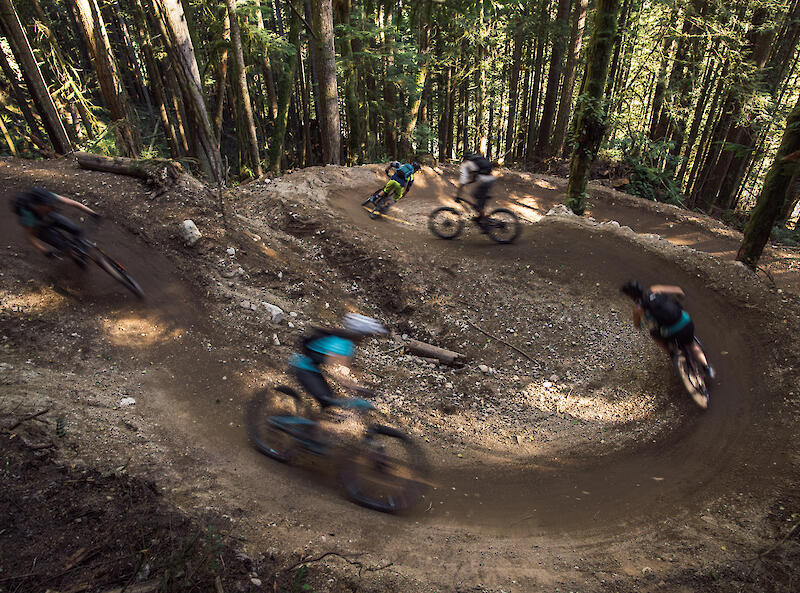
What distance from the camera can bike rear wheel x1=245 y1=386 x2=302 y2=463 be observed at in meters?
5.66

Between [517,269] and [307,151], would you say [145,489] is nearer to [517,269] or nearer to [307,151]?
[517,269]

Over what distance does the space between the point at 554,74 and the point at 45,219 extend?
21.2 metres

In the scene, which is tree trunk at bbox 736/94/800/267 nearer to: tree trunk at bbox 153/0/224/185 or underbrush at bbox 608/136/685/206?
underbrush at bbox 608/136/685/206

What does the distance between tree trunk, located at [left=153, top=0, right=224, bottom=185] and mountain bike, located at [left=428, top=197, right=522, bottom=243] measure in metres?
6.22

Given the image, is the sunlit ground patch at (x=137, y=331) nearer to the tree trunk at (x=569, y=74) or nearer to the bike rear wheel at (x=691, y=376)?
the bike rear wheel at (x=691, y=376)

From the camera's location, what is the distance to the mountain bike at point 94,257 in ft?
24.0

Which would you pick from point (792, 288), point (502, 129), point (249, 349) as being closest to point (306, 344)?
point (249, 349)

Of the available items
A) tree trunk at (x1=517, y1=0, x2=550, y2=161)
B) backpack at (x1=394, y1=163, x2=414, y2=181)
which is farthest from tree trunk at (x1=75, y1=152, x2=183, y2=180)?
tree trunk at (x1=517, y1=0, x2=550, y2=161)

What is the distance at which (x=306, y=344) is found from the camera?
5.36m

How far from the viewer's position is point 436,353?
865 cm

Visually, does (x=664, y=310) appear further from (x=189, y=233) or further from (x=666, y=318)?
(x=189, y=233)

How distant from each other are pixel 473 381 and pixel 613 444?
102 inches

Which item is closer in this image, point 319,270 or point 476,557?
point 476,557

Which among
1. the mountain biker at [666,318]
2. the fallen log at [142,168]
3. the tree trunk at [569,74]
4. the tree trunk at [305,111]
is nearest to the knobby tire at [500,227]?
the mountain biker at [666,318]
